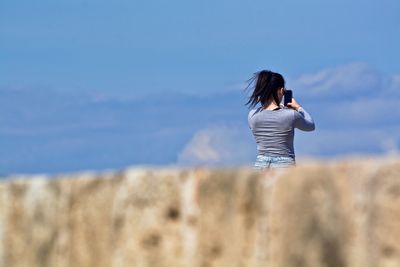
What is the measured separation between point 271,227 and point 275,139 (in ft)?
12.8

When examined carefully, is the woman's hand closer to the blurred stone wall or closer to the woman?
the woman

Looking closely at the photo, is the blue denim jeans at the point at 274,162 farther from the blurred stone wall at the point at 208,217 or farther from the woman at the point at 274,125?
the blurred stone wall at the point at 208,217

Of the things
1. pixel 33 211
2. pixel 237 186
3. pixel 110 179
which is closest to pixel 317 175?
pixel 237 186

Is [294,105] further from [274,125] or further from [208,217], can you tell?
[208,217]

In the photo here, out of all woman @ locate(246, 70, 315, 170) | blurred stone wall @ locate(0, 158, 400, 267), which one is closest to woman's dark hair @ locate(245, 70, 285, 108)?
woman @ locate(246, 70, 315, 170)

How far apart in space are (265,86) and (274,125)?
1.55ft

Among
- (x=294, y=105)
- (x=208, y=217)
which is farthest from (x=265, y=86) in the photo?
(x=208, y=217)

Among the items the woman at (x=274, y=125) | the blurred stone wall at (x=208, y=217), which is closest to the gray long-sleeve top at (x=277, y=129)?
the woman at (x=274, y=125)

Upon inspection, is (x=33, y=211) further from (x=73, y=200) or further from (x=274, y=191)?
(x=274, y=191)

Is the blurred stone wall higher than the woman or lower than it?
lower

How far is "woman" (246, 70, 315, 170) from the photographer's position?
430 inches

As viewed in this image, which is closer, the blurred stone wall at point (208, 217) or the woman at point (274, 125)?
the blurred stone wall at point (208, 217)

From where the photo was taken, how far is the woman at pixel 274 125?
35.8ft

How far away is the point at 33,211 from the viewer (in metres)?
8.73
